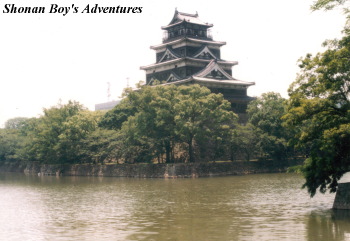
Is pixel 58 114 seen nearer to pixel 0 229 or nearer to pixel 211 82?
pixel 211 82

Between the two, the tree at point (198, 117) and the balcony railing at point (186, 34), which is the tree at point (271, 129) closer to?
the tree at point (198, 117)

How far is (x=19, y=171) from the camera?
207 feet

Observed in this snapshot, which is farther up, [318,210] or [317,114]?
[317,114]

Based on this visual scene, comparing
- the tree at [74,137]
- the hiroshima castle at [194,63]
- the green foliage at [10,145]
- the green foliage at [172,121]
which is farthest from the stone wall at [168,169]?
the green foliage at [10,145]

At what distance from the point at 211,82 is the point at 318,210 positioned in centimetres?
3304

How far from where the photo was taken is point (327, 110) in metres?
17.4

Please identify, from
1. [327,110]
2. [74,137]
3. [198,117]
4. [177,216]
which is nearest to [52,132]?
[74,137]

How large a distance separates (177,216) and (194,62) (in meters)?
37.1

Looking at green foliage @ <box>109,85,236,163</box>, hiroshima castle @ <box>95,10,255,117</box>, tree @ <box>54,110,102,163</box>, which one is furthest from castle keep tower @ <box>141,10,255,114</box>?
tree @ <box>54,110,102,163</box>

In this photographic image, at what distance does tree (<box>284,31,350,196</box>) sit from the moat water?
168 centimetres

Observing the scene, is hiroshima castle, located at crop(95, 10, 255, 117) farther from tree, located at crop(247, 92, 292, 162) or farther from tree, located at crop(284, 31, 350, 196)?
tree, located at crop(284, 31, 350, 196)

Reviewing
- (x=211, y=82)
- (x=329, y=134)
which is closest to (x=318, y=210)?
(x=329, y=134)

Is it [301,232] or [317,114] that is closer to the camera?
[301,232]

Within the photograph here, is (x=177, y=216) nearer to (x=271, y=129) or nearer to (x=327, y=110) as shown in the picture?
(x=327, y=110)
